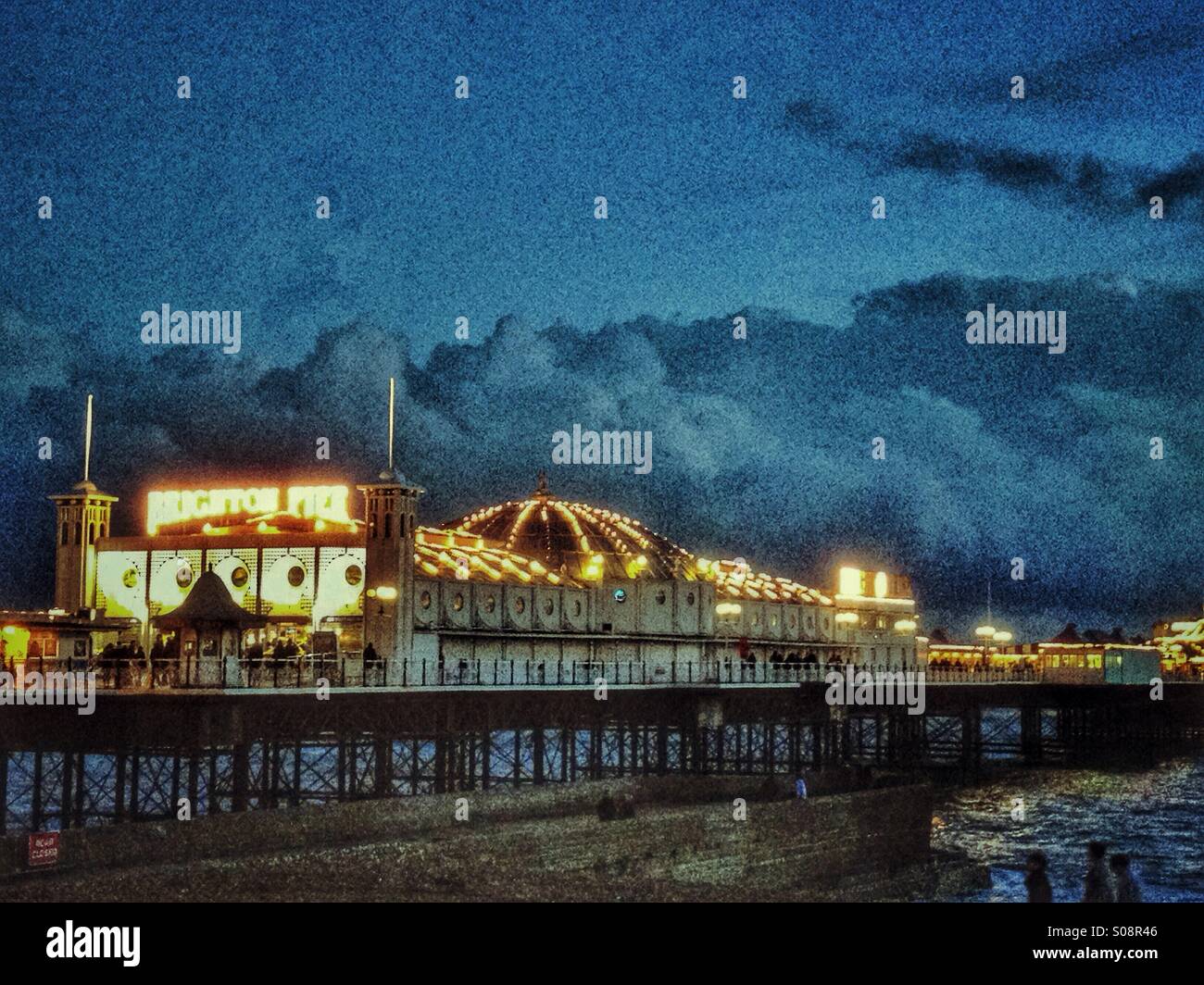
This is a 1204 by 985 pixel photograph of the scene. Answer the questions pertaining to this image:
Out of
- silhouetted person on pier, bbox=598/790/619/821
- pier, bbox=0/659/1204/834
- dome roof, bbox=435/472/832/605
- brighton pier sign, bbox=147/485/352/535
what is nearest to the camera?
pier, bbox=0/659/1204/834

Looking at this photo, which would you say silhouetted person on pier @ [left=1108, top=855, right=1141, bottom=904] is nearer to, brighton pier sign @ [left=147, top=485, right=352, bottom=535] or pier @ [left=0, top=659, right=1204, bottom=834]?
pier @ [left=0, top=659, right=1204, bottom=834]

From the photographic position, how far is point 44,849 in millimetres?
28031

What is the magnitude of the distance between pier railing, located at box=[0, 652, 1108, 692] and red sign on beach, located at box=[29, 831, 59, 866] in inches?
397

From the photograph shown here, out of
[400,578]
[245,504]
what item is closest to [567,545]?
[245,504]

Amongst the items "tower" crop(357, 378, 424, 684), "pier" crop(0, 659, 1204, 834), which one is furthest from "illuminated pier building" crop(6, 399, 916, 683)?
"pier" crop(0, 659, 1204, 834)

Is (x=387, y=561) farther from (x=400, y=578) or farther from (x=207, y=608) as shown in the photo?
(x=207, y=608)

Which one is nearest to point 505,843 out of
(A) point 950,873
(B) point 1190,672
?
(A) point 950,873

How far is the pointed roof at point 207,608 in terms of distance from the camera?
4031cm

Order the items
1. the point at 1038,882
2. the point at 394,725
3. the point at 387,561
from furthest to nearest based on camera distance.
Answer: the point at 387,561
the point at 394,725
the point at 1038,882

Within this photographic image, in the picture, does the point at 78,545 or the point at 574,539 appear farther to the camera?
the point at 574,539

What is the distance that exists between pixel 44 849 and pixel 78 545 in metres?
27.1

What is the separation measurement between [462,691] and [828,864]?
42.1ft

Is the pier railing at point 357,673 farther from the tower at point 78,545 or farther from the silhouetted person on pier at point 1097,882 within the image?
the silhouetted person on pier at point 1097,882

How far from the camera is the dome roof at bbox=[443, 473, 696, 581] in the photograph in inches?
2844
